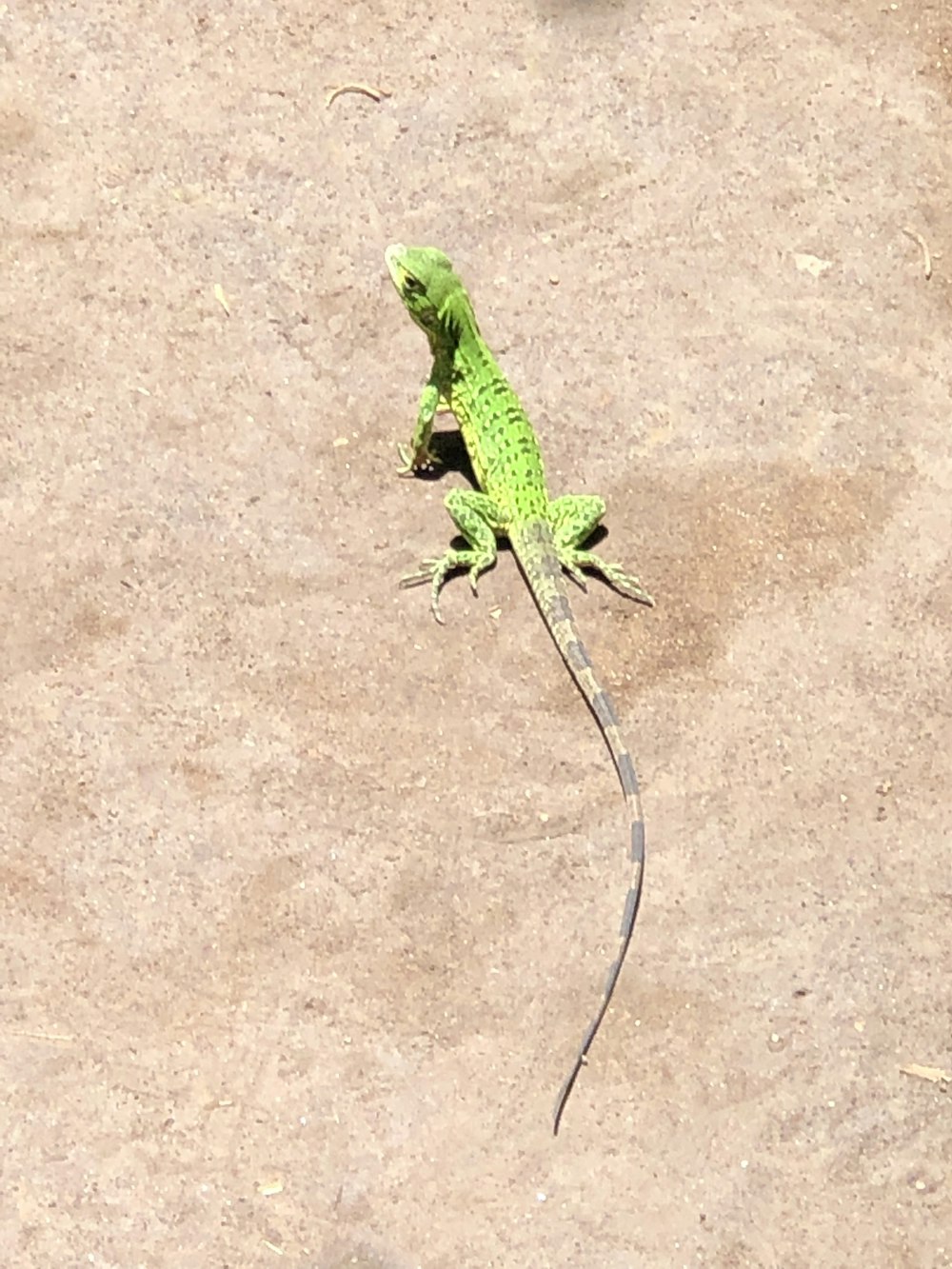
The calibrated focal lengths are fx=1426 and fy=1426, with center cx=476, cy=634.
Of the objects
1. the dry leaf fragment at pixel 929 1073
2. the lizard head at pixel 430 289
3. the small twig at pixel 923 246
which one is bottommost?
the dry leaf fragment at pixel 929 1073

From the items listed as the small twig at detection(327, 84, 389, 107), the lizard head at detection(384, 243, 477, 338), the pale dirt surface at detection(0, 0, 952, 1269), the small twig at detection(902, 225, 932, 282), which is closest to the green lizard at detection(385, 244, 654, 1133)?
the lizard head at detection(384, 243, 477, 338)

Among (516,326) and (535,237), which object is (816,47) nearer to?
(535,237)

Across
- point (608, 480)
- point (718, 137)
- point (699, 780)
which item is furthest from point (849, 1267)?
point (718, 137)

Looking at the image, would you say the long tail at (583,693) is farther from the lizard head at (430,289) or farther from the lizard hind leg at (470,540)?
the lizard head at (430,289)

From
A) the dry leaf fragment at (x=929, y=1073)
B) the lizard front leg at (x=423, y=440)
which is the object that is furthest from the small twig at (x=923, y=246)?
the dry leaf fragment at (x=929, y=1073)

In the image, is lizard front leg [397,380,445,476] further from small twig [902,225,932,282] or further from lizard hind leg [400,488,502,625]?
small twig [902,225,932,282]
